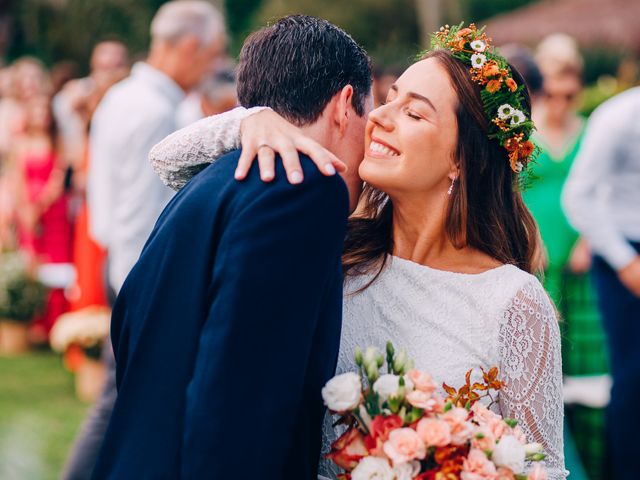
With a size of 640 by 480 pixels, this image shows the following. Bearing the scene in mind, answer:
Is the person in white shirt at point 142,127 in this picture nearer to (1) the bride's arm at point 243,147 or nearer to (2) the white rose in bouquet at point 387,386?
(1) the bride's arm at point 243,147

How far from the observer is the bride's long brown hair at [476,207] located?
9.11 feet

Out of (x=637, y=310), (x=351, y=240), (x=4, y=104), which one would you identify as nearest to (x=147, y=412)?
(x=351, y=240)

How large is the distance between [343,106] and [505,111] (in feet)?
1.60

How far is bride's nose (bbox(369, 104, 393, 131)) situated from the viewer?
266 cm

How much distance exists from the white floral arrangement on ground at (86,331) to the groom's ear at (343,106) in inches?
222

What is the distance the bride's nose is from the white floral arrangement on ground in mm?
5588

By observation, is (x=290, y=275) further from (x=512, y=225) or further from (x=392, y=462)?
(x=512, y=225)

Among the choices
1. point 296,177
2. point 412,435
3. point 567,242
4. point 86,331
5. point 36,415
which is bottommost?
point 36,415

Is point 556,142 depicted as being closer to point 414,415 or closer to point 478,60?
point 478,60

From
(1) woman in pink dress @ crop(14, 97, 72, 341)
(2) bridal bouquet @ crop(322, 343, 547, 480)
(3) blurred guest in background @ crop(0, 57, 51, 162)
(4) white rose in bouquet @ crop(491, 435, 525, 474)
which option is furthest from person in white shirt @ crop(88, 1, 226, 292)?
(3) blurred guest in background @ crop(0, 57, 51, 162)

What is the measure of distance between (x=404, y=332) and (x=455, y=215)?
36cm

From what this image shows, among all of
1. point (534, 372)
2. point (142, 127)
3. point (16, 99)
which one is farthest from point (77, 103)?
point (534, 372)

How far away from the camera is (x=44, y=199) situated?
10.2 metres

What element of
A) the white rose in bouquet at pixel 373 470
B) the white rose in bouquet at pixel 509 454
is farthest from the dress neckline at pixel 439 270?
the white rose in bouquet at pixel 373 470
